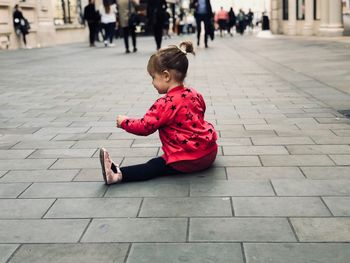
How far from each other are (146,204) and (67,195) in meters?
0.55

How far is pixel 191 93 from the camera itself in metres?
3.58

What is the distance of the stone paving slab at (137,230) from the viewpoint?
2.56 m

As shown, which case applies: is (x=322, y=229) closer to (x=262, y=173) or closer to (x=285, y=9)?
(x=262, y=173)

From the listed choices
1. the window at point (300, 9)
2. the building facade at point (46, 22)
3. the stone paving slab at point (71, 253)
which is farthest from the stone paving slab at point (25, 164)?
the window at point (300, 9)

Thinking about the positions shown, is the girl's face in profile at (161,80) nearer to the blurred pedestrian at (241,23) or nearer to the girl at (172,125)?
the girl at (172,125)

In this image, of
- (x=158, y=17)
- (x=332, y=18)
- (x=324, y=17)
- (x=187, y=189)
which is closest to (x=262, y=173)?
(x=187, y=189)

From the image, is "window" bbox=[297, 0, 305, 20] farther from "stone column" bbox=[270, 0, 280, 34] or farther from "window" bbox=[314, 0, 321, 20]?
"stone column" bbox=[270, 0, 280, 34]

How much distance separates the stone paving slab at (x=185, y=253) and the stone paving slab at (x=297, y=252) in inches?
2.8

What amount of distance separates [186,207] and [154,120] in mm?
730

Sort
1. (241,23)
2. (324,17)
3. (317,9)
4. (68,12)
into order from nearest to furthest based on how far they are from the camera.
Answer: (324,17), (317,9), (68,12), (241,23)

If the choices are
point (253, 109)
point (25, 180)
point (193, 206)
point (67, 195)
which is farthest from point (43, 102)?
point (193, 206)

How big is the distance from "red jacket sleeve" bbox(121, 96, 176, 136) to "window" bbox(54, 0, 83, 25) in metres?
23.9

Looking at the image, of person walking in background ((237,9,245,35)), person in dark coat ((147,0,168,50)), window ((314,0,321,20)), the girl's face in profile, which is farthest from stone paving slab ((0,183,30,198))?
person walking in background ((237,9,245,35))

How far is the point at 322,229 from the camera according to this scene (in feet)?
8.59
